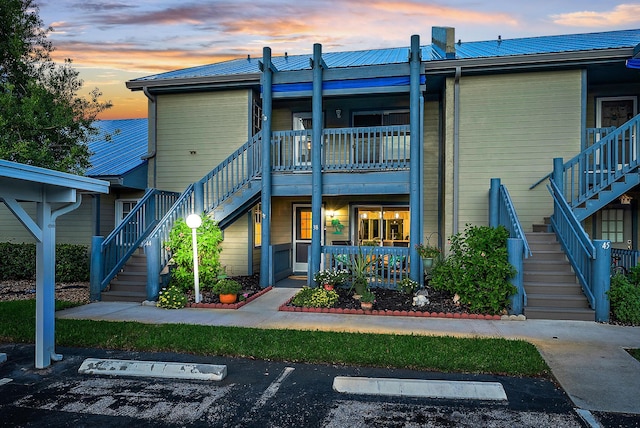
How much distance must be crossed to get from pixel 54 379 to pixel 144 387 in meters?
1.17

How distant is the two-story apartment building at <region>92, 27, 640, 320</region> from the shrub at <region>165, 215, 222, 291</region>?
0.32 m

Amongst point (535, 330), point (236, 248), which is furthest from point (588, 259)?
point (236, 248)

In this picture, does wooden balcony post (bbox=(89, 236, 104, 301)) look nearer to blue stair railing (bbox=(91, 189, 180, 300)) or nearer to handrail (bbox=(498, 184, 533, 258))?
blue stair railing (bbox=(91, 189, 180, 300))

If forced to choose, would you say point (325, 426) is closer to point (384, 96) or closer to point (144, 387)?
point (144, 387)

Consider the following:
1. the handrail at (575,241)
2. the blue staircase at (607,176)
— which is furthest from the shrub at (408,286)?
the blue staircase at (607,176)

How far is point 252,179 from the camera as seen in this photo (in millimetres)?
10336

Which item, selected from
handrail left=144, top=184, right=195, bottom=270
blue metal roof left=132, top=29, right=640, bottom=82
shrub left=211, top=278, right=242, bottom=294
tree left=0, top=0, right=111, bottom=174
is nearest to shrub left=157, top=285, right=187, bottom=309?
shrub left=211, top=278, right=242, bottom=294

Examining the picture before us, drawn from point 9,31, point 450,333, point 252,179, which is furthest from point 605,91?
point 9,31

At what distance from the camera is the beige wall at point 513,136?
9.89 meters

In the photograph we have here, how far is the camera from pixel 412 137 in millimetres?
9344

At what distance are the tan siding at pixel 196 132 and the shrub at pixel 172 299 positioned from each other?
452cm

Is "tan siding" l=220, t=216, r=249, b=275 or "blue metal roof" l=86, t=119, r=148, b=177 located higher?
"blue metal roof" l=86, t=119, r=148, b=177

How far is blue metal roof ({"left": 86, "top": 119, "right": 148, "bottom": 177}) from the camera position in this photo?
1199cm

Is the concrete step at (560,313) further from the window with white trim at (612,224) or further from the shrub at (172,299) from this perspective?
the shrub at (172,299)
